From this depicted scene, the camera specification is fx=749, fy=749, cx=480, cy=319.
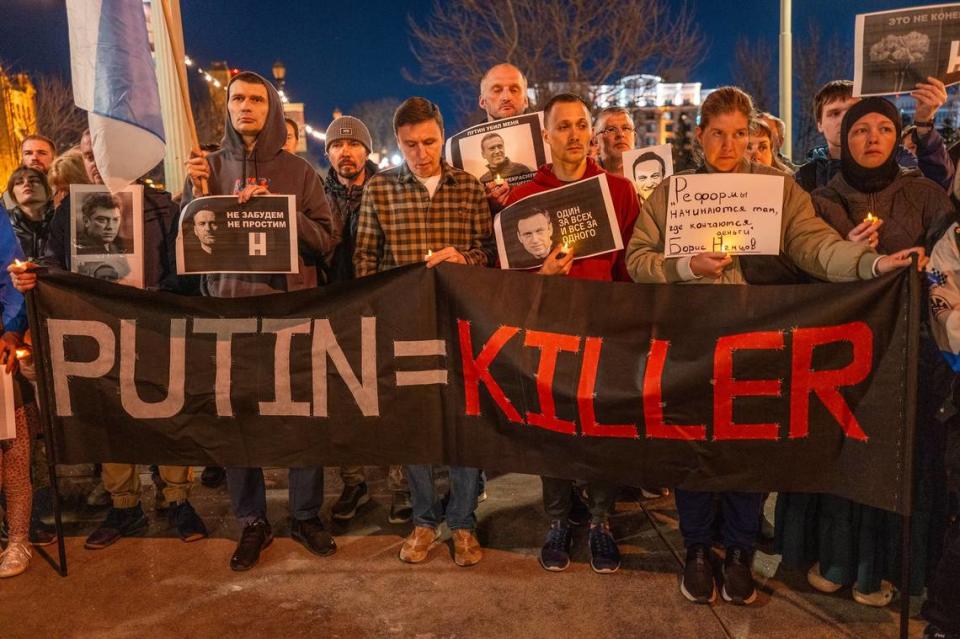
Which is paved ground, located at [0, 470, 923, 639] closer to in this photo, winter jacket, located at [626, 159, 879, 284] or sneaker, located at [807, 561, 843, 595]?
sneaker, located at [807, 561, 843, 595]

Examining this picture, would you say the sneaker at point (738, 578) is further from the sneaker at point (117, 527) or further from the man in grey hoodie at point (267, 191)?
the sneaker at point (117, 527)

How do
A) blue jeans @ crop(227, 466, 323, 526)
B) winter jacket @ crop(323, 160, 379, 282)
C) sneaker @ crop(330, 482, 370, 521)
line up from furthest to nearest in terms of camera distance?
winter jacket @ crop(323, 160, 379, 282) → sneaker @ crop(330, 482, 370, 521) → blue jeans @ crop(227, 466, 323, 526)

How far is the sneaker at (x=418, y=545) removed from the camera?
3.91 meters

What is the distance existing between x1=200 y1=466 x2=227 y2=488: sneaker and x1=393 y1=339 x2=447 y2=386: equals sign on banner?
215cm

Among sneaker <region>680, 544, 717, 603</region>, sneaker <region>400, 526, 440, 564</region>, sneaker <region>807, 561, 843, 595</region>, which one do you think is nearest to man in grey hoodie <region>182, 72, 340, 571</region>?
sneaker <region>400, 526, 440, 564</region>

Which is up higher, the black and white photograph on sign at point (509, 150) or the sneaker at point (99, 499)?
the black and white photograph on sign at point (509, 150)

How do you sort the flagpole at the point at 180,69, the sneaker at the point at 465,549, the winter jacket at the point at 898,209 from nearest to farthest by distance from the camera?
the winter jacket at the point at 898,209, the sneaker at the point at 465,549, the flagpole at the point at 180,69

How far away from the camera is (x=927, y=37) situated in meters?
3.48

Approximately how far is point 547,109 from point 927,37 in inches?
70.2

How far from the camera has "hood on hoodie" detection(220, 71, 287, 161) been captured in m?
3.99

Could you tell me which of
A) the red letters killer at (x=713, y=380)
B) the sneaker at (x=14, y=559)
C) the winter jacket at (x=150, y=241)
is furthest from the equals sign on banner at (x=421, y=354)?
the sneaker at (x=14, y=559)

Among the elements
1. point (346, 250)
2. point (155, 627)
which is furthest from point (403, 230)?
point (155, 627)

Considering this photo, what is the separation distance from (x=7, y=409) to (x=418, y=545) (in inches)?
87.7

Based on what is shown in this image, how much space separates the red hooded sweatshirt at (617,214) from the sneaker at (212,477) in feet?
9.73
